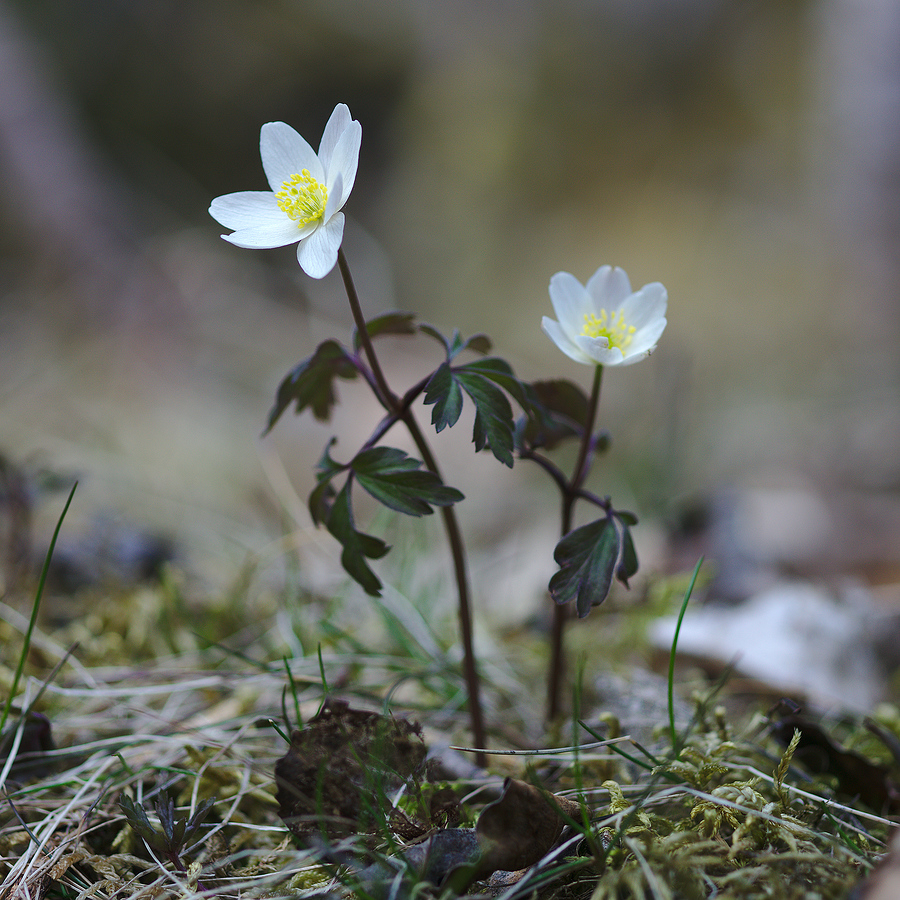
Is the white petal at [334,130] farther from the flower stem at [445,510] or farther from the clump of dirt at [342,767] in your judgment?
the clump of dirt at [342,767]

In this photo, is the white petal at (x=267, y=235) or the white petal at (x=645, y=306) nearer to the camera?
the white petal at (x=267, y=235)

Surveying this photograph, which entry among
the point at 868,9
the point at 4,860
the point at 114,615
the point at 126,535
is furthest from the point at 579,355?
the point at 868,9

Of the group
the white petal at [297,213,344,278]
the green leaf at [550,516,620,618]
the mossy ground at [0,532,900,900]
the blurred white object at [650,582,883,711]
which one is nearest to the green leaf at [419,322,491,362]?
the white petal at [297,213,344,278]

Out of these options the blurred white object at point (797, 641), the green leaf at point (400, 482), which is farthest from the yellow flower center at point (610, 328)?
the blurred white object at point (797, 641)

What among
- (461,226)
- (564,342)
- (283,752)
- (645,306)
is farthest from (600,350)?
(461,226)

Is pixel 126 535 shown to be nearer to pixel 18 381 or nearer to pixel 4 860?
pixel 4 860
